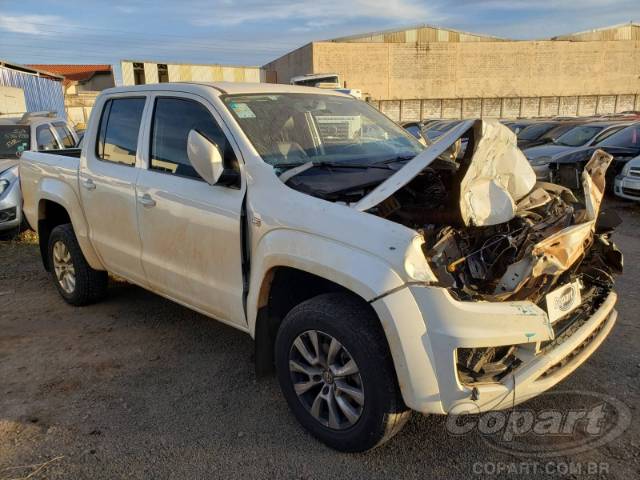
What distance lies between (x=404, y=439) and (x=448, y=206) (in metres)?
1.30

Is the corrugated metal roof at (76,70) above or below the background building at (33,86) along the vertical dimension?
above

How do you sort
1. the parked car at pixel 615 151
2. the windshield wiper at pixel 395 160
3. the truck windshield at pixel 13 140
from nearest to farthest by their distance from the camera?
the windshield wiper at pixel 395 160, the truck windshield at pixel 13 140, the parked car at pixel 615 151

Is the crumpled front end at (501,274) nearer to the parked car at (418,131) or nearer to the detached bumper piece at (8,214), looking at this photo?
the parked car at (418,131)

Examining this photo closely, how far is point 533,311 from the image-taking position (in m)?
2.46

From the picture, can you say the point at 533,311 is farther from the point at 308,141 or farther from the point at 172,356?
the point at 172,356

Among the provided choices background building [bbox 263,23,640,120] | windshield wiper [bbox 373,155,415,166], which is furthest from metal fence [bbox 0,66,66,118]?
windshield wiper [bbox 373,155,415,166]

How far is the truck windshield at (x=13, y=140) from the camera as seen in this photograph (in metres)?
8.70

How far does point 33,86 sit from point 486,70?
31.3 m

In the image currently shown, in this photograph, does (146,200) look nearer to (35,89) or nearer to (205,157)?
(205,157)

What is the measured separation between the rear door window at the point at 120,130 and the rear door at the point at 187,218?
0.23 m

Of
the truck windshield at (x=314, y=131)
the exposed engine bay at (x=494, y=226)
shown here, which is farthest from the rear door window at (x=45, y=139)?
the exposed engine bay at (x=494, y=226)

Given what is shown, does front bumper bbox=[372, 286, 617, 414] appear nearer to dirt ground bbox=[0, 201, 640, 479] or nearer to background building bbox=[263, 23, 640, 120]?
dirt ground bbox=[0, 201, 640, 479]

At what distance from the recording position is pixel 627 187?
29.9 feet

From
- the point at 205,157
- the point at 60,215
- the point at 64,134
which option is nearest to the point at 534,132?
the point at 64,134
